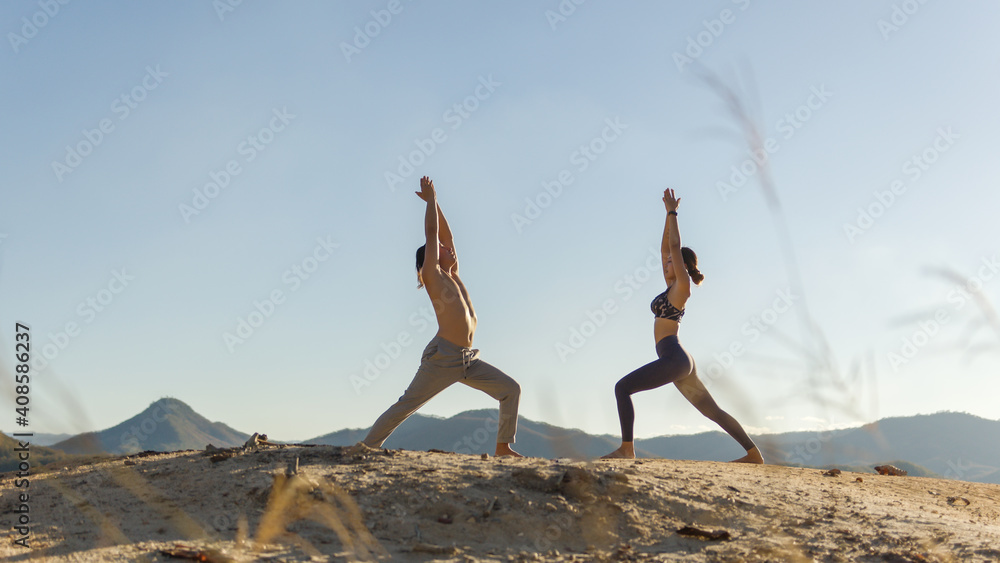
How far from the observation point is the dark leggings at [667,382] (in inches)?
291

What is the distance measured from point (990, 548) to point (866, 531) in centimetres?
75

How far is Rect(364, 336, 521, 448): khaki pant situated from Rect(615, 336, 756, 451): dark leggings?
43.1 inches

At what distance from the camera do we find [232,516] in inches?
189

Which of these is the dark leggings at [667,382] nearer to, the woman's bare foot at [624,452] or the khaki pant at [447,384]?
the woman's bare foot at [624,452]

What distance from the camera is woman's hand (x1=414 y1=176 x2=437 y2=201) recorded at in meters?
7.28

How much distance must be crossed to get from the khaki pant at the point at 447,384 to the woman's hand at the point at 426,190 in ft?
4.46

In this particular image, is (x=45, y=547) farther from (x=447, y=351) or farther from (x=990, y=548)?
(x=990, y=548)

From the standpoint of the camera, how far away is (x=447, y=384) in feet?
22.8

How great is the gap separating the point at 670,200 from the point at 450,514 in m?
4.46

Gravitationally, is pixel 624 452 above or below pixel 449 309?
below

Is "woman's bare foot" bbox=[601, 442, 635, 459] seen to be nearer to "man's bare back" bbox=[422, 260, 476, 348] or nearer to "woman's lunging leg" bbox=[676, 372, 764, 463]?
"woman's lunging leg" bbox=[676, 372, 764, 463]

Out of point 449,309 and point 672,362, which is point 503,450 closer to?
point 449,309

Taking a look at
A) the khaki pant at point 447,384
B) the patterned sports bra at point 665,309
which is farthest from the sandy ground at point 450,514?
the patterned sports bra at point 665,309

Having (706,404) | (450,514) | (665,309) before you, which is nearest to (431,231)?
(665,309)
